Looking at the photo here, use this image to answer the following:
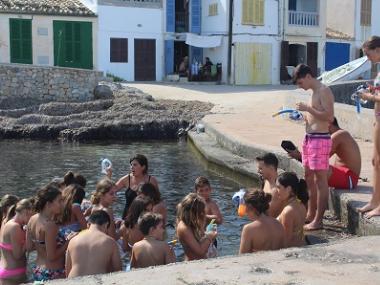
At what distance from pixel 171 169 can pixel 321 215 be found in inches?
260

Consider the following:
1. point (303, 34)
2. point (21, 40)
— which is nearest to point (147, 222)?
point (21, 40)

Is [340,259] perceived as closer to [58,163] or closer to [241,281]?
[241,281]

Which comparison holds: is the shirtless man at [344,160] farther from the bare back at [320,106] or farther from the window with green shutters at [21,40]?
the window with green shutters at [21,40]

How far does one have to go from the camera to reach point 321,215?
7699mm

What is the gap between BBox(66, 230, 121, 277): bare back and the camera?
5.58 m

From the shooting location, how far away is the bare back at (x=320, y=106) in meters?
7.29

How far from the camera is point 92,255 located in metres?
5.61

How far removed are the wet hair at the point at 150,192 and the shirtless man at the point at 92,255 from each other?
151 centimetres

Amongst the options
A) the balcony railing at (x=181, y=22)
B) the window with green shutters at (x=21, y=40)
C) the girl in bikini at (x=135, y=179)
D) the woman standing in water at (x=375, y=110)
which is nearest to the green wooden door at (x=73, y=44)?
the window with green shutters at (x=21, y=40)

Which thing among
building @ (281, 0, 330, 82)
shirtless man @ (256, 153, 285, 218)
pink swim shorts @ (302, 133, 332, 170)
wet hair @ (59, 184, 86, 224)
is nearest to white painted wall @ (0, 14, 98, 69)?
building @ (281, 0, 330, 82)

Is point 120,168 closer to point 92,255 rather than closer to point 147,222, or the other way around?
point 147,222

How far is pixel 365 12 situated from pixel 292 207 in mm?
34648

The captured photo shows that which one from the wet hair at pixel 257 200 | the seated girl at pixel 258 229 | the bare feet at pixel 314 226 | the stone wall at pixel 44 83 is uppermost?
the stone wall at pixel 44 83

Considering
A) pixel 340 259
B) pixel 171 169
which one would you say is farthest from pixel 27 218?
pixel 171 169
